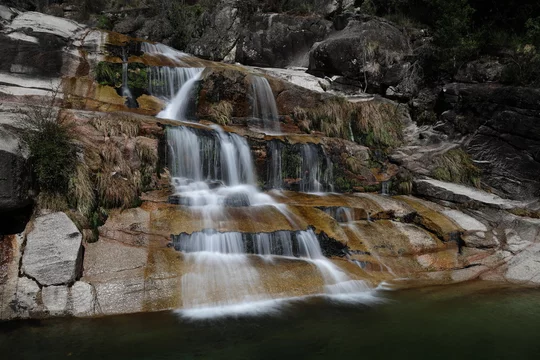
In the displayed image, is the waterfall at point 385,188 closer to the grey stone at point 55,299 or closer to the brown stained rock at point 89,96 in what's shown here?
the brown stained rock at point 89,96

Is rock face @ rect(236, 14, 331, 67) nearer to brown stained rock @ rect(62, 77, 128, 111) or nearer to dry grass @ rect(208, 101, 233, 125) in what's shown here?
dry grass @ rect(208, 101, 233, 125)

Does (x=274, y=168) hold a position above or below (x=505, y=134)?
below

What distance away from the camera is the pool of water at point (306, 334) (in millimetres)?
5191

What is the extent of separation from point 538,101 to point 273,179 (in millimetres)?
8195

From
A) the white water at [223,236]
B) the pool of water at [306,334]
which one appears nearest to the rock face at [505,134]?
the white water at [223,236]

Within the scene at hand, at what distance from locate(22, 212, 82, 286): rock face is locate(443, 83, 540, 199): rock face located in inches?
448

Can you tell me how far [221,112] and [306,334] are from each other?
8.83 meters

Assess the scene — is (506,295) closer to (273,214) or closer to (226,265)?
(273,214)

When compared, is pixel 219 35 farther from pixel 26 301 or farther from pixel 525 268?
pixel 525 268

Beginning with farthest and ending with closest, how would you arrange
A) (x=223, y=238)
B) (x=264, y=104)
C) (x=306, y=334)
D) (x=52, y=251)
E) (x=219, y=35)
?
(x=219, y=35), (x=264, y=104), (x=223, y=238), (x=52, y=251), (x=306, y=334)

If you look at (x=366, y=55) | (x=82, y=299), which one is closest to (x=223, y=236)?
(x=82, y=299)

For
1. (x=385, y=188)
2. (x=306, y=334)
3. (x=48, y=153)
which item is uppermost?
(x=48, y=153)

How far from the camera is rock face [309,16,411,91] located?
16.2 meters

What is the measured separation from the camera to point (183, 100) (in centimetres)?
1315
